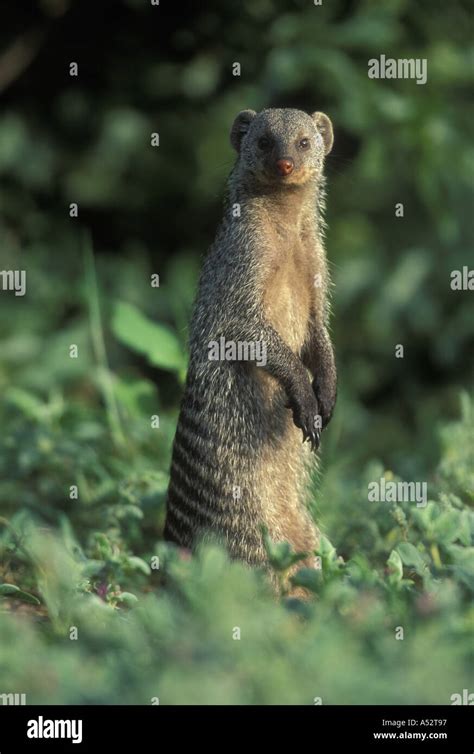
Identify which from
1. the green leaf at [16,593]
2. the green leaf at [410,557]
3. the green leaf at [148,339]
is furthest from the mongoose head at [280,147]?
the green leaf at [16,593]

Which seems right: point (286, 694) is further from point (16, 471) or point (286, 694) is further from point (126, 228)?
point (126, 228)

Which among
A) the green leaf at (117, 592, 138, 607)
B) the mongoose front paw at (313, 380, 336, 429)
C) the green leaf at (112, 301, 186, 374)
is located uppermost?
the green leaf at (112, 301, 186, 374)

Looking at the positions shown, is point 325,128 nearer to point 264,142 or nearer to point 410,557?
point 264,142

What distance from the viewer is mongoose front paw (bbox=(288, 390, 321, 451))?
380cm

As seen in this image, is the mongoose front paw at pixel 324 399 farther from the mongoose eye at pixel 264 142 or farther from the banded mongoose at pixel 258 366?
the mongoose eye at pixel 264 142

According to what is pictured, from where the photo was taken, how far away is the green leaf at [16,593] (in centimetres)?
337

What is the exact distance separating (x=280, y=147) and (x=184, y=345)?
124cm

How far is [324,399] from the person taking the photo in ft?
13.2

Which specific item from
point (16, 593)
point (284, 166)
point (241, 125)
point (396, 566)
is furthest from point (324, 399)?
point (16, 593)

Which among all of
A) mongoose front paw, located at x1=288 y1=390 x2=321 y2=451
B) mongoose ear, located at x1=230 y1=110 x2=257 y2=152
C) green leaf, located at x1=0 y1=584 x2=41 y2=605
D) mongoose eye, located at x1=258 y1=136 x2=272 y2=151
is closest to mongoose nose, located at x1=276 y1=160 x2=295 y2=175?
mongoose eye, located at x1=258 y1=136 x2=272 y2=151

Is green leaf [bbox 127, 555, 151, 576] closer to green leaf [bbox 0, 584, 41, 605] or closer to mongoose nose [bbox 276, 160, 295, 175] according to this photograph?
green leaf [bbox 0, 584, 41, 605]

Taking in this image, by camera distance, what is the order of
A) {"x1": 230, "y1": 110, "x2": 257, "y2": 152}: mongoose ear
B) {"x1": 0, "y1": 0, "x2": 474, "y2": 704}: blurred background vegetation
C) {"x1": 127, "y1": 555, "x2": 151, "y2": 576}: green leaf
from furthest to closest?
{"x1": 230, "y1": 110, "x2": 257, "y2": 152}: mongoose ear, {"x1": 127, "y1": 555, "x2": 151, "y2": 576}: green leaf, {"x1": 0, "y1": 0, "x2": 474, "y2": 704}: blurred background vegetation

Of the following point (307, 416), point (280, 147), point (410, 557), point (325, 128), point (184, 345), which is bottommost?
point (410, 557)

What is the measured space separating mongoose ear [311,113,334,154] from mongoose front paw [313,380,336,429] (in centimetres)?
85
